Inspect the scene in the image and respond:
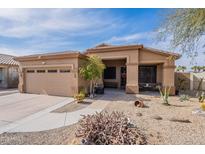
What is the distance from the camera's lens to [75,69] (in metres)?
12.3

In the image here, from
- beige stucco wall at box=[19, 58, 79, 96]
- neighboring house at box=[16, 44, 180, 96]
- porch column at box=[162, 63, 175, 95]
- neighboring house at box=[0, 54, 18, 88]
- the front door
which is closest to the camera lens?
beige stucco wall at box=[19, 58, 79, 96]

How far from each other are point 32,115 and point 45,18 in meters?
4.67

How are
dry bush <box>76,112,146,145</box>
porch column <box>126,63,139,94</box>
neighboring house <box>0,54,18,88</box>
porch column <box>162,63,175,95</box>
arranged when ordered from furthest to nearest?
neighboring house <box>0,54,18,88</box> → porch column <box>126,63,139,94</box> → porch column <box>162,63,175,95</box> → dry bush <box>76,112,146,145</box>

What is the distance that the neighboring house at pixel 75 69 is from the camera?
1266cm

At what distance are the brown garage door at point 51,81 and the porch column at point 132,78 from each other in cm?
514

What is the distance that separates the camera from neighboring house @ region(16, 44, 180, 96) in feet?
41.5

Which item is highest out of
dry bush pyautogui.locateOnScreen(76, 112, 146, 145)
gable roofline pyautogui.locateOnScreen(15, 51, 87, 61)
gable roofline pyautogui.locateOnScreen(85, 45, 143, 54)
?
gable roofline pyautogui.locateOnScreen(85, 45, 143, 54)

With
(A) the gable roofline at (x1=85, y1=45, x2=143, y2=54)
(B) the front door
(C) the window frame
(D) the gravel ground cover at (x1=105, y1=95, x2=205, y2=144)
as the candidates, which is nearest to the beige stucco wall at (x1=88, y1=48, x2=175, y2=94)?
(A) the gable roofline at (x1=85, y1=45, x2=143, y2=54)

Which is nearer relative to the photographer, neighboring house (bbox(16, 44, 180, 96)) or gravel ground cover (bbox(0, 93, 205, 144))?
gravel ground cover (bbox(0, 93, 205, 144))

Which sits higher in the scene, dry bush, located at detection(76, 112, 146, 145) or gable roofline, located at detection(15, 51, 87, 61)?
gable roofline, located at detection(15, 51, 87, 61)

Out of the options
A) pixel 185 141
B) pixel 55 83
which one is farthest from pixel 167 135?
pixel 55 83

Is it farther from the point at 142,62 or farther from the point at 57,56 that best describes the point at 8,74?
the point at 142,62

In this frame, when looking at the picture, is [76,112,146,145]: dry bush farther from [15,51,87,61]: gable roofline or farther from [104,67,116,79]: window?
[104,67,116,79]: window
